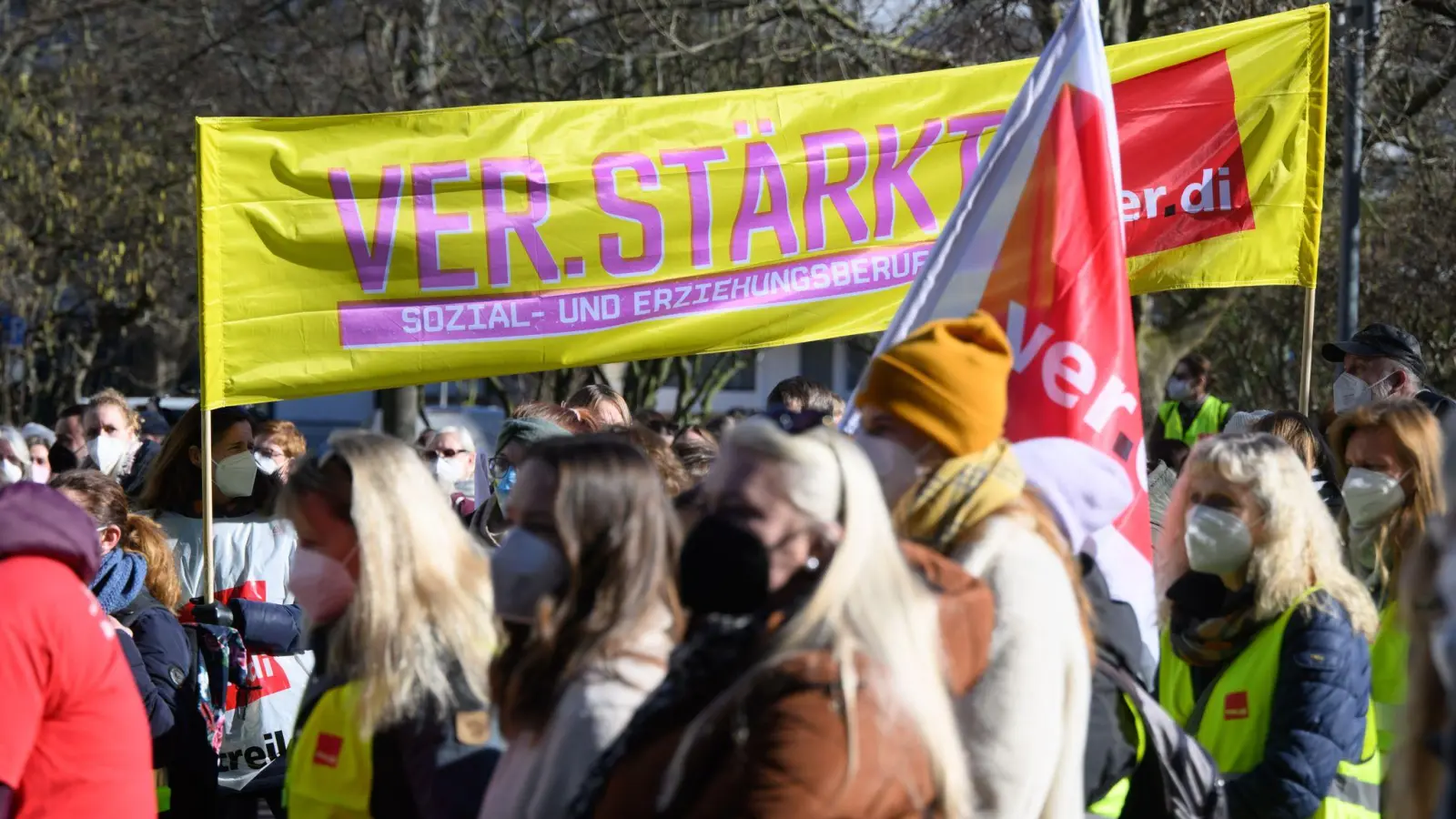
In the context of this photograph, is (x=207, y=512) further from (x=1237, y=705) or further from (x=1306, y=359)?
(x=1306, y=359)

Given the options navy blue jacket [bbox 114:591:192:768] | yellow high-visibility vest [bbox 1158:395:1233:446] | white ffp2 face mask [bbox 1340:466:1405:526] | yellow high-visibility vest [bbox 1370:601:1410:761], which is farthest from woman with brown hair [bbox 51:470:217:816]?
yellow high-visibility vest [bbox 1158:395:1233:446]

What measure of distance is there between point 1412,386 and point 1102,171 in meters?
2.25

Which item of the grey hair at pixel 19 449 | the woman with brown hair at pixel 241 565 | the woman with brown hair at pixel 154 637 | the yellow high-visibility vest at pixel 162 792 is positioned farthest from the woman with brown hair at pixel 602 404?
the grey hair at pixel 19 449

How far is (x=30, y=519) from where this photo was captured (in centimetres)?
333

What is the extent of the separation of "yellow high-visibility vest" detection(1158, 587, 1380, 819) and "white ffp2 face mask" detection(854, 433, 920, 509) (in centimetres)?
112

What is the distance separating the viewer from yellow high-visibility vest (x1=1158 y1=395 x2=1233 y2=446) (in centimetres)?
1044

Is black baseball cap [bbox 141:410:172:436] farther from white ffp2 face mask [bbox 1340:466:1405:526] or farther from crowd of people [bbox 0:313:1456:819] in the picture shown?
white ffp2 face mask [bbox 1340:466:1405:526]

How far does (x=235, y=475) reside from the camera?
5.61 m

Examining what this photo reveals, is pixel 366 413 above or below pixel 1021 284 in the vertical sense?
below

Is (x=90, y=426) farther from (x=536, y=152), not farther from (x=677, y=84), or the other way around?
(x=677, y=84)

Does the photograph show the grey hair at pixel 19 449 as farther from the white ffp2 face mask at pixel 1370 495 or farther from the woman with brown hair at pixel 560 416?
the white ffp2 face mask at pixel 1370 495

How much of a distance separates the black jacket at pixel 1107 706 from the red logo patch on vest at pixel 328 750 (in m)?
1.30

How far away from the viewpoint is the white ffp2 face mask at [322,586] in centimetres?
331

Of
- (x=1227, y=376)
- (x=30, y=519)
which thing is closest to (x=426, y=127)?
(x=30, y=519)
